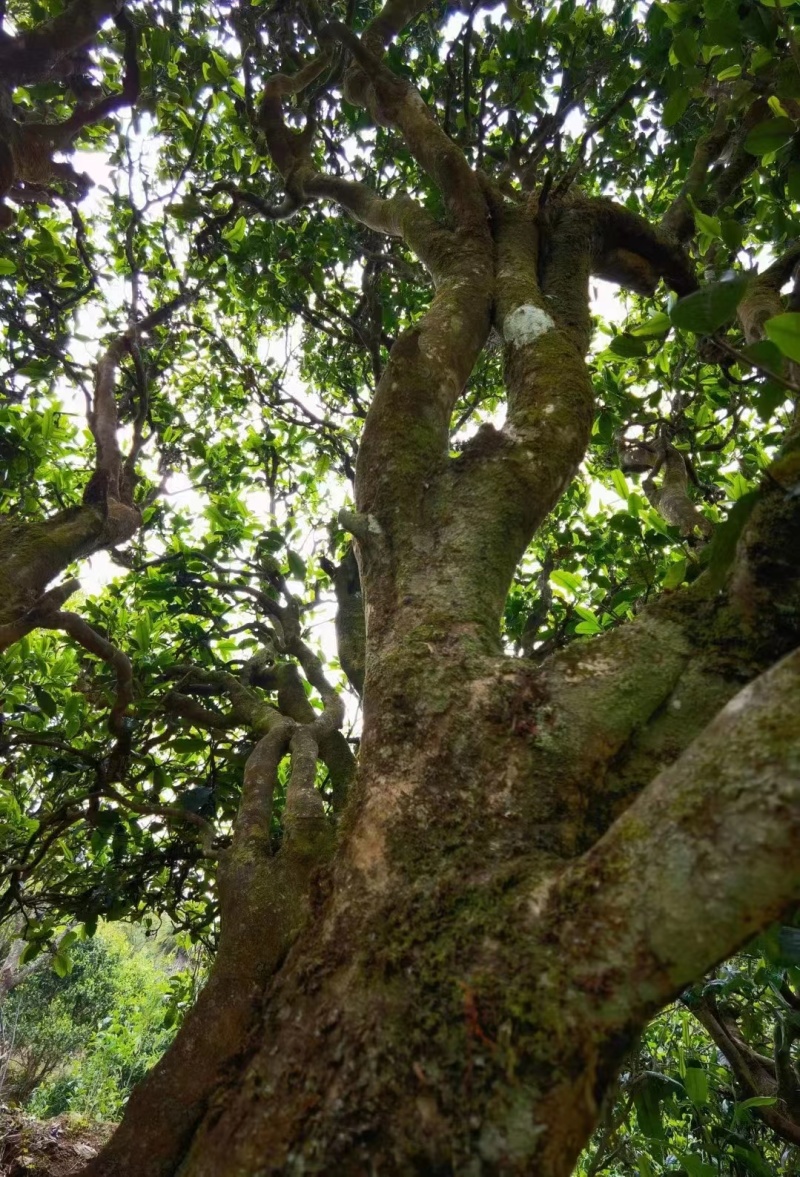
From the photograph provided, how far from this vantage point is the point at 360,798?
112cm

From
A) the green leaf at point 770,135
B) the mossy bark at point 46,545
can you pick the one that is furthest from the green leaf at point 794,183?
the mossy bark at point 46,545

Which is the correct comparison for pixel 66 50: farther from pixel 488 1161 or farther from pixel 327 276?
pixel 488 1161

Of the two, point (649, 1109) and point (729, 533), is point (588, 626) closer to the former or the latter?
point (729, 533)

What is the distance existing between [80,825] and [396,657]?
137 inches

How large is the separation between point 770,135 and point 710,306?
1052mm

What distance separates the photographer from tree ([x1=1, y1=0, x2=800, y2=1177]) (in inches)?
29.0

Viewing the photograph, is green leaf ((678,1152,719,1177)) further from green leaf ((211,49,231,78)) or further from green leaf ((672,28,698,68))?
green leaf ((211,49,231,78))

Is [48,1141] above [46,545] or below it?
below

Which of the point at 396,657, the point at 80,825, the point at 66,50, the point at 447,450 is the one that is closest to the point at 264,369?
the point at 66,50

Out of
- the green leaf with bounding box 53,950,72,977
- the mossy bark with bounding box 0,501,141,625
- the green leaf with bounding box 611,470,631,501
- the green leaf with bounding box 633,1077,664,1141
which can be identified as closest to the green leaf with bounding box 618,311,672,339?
the green leaf with bounding box 611,470,631,501

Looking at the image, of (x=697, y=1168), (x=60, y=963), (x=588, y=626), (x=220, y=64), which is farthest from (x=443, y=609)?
(x=220, y=64)

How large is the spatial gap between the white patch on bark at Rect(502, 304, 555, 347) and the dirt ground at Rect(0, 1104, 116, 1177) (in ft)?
23.3

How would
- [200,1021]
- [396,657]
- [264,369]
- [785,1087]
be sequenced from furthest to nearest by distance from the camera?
[264,369]
[785,1087]
[396,657]
[200,1021]

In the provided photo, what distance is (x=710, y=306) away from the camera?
3.16 feet
